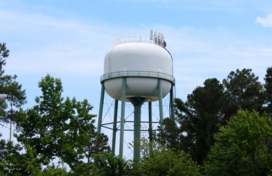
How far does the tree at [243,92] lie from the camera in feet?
98.8

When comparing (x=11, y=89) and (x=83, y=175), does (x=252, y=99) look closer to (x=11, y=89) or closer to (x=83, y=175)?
(x=83, y=175)

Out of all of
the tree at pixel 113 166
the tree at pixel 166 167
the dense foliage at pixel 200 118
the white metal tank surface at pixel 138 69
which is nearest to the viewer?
the tree at pixel 166 167

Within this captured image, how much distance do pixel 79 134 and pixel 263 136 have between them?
1306cm

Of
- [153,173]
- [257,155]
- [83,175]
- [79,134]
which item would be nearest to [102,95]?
[79,134]

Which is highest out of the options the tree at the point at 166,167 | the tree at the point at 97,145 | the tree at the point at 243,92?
the tree at the point at 243,92

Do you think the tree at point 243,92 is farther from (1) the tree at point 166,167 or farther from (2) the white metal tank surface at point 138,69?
(1) the tree at point 166,167

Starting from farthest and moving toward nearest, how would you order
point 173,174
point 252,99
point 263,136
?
point 252,99, point 173,174, point 263,136

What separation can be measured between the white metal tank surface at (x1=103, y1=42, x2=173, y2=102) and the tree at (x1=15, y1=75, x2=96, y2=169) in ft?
21.4

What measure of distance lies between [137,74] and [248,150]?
14971 millimetres

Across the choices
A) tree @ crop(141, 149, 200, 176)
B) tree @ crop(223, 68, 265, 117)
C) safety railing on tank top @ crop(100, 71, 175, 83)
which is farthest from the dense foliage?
tree @ crop(141, 149, 200, 176)

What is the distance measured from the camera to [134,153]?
34.2 m

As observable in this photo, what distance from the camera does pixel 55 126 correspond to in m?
27.3

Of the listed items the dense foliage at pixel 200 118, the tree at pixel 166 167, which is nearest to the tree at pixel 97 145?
the dense foliage at pixel 200 118

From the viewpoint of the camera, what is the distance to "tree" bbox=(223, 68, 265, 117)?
98.8 ft
